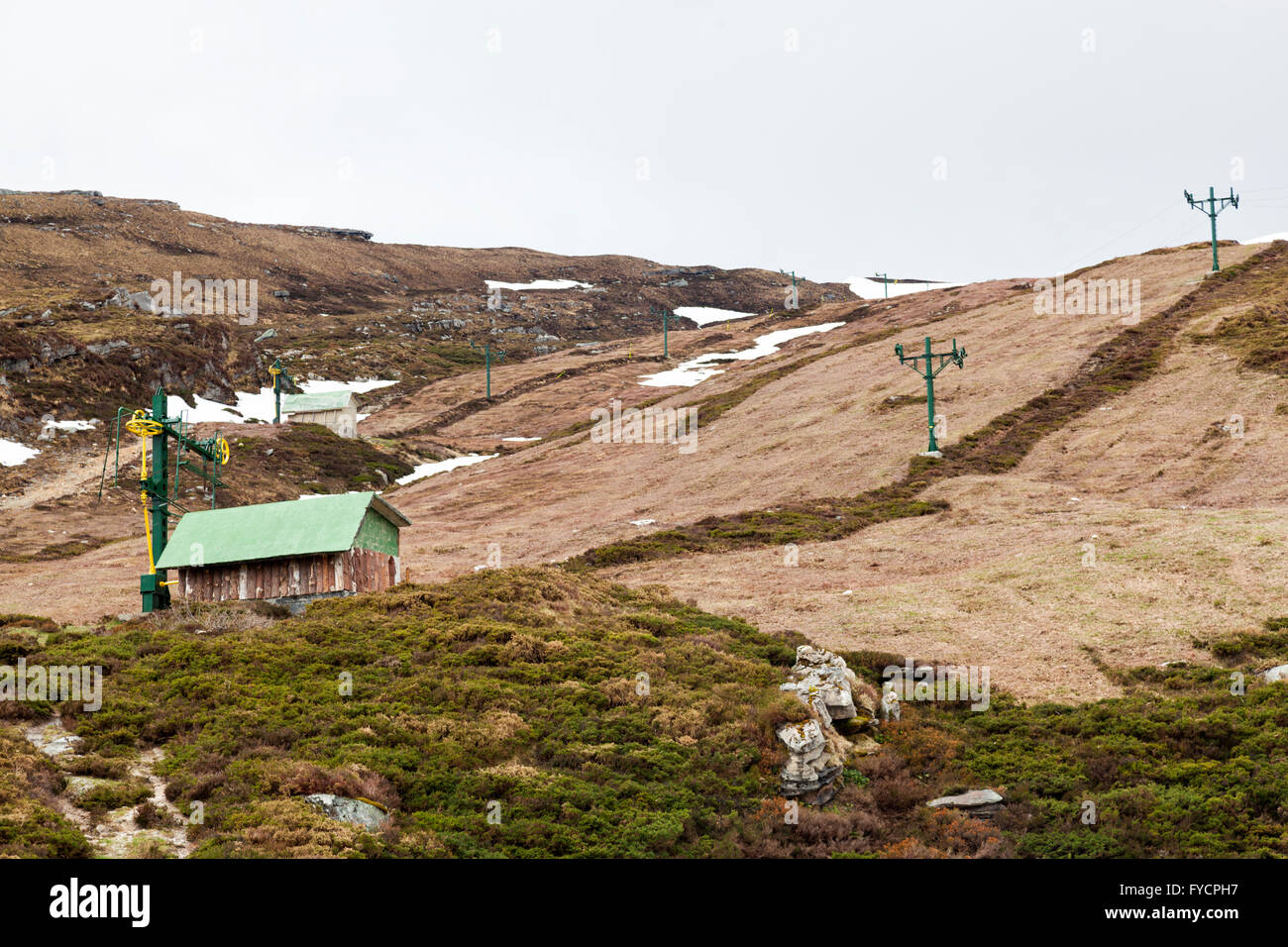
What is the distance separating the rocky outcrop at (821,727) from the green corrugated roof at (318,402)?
72768 mm

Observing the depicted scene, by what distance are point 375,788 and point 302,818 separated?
92.4 inches

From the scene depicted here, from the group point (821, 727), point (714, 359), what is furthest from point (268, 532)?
point (714, 359)

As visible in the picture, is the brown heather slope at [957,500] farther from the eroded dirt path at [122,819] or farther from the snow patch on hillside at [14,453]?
the eroded dirt path at [122,819]

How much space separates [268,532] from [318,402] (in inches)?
2384

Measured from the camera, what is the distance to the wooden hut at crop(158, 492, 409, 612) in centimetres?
3316

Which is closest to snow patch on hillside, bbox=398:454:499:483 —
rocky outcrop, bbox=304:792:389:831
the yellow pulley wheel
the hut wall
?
the hut wall

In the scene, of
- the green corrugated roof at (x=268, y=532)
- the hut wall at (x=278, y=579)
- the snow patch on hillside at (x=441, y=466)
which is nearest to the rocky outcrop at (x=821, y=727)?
the hut wall at (x=278, y=579)

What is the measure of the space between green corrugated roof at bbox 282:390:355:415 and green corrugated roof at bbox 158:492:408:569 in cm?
5714

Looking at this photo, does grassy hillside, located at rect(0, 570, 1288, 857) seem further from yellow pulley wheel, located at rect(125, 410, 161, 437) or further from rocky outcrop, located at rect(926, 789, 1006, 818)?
yellow pulley wheel, located at rect(125, 410, 161, 437)

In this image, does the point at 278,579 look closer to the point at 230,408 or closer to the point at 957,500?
the point at 957,500

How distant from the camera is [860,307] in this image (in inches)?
5782

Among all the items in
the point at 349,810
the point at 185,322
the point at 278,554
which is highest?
the point at 185,322

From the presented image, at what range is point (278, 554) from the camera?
32.8 m
